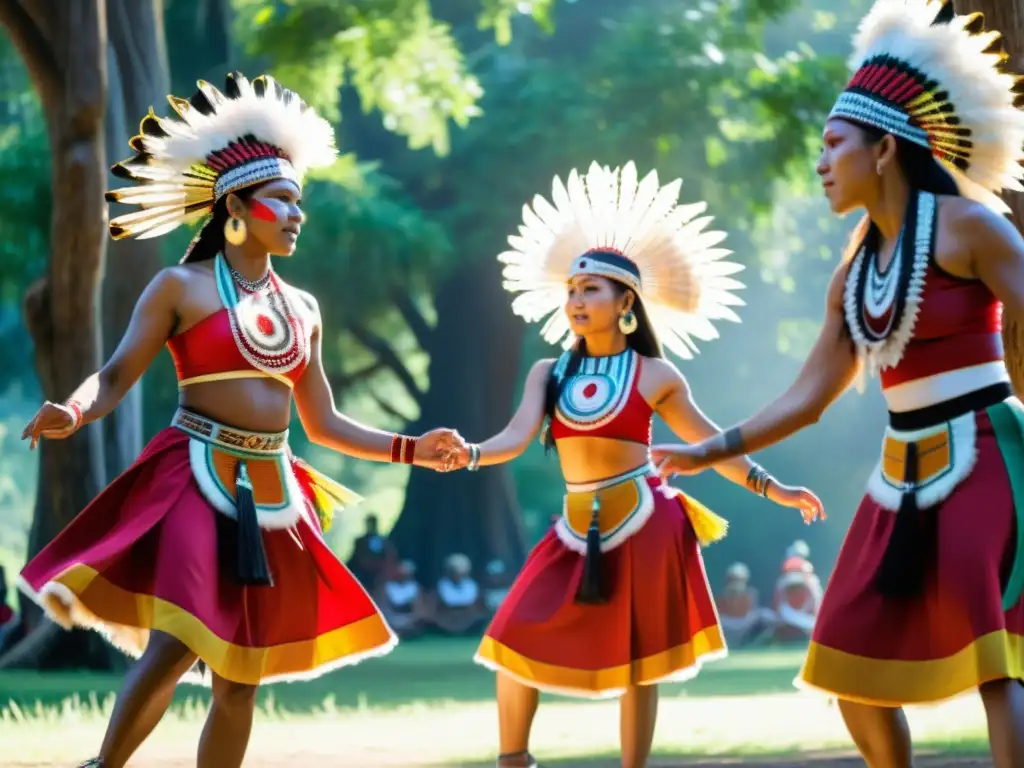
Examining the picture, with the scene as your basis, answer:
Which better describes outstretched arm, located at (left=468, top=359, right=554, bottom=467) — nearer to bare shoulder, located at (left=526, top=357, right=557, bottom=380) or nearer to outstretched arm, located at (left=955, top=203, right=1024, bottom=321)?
bare shoulder, located at (left=526, top=357, right=557, bottom=380)

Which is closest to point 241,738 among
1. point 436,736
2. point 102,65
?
point 436,736

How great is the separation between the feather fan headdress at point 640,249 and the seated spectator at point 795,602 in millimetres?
12497

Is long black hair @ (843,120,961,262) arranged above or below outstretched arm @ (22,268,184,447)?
above

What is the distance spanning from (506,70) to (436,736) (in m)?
13.8

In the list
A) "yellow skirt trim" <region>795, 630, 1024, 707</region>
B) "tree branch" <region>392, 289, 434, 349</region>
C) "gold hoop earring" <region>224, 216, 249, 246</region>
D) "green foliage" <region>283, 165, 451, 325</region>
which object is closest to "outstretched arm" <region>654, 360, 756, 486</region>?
"gold hoop earring" <region>224, 216, 249, 246</region>

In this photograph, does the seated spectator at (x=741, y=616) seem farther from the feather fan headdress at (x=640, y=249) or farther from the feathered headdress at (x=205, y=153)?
the feathered headdress at (x=205, y=153)

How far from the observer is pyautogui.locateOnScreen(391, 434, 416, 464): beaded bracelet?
18.8ft

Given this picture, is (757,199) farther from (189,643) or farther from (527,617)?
(189,643)

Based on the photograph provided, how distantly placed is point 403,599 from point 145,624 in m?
14.8

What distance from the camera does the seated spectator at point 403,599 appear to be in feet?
63.7

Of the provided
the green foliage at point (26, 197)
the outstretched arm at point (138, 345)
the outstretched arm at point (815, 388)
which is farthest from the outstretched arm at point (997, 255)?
the green foliage at point (26, 197)

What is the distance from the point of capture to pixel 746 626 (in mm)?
19391

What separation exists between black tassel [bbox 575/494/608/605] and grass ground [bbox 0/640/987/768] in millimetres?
1371

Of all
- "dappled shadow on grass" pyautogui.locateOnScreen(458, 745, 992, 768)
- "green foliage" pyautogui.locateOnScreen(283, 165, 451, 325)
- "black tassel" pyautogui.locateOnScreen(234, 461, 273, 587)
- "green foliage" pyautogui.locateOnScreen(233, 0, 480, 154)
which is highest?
"green foliage" pyautogui.locateOnScreen(233, 0, 480, 154)
